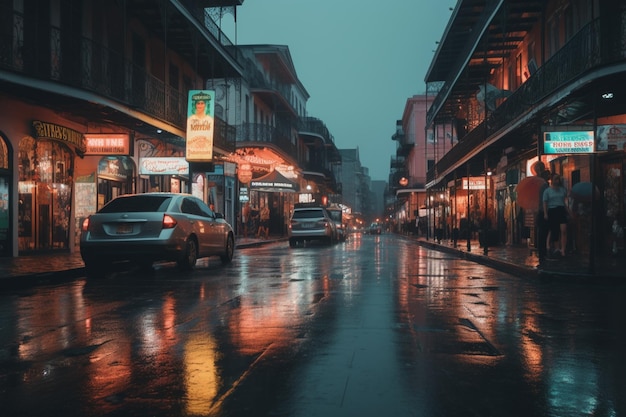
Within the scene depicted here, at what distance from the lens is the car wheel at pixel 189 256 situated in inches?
523

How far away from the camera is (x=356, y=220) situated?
152250 mm

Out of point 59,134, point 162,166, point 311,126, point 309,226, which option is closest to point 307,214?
point 309,226

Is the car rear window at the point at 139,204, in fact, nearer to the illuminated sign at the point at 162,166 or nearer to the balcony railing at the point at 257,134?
the illuminated sign at the point at 162,166

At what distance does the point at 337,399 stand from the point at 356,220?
149m

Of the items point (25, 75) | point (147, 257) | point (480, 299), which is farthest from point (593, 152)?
point (25, 75)

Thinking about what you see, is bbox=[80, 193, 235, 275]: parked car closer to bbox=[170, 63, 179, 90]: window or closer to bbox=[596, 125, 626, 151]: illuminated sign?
bbox=[596, 125, 626, 151]: illuminated sign

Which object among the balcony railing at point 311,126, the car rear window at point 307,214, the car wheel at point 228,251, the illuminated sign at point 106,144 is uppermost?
the balcony railing at point 311,126

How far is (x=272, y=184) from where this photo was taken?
119ft

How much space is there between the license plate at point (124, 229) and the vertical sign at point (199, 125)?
32.9 ft

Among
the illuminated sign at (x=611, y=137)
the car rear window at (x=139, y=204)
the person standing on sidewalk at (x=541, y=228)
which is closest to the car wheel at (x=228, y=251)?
the car rear window at (x=139, y=204)

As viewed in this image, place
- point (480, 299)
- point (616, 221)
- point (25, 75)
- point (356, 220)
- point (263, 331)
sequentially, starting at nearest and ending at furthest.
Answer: point (263, 331)
point (480, 299)
point (25, 75)
point (616, 221)
point (356, 220)

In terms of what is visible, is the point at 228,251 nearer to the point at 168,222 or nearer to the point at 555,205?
the point at 168,222

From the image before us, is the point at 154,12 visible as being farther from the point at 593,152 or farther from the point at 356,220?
the point at 356,220

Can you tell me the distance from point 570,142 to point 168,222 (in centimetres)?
778
